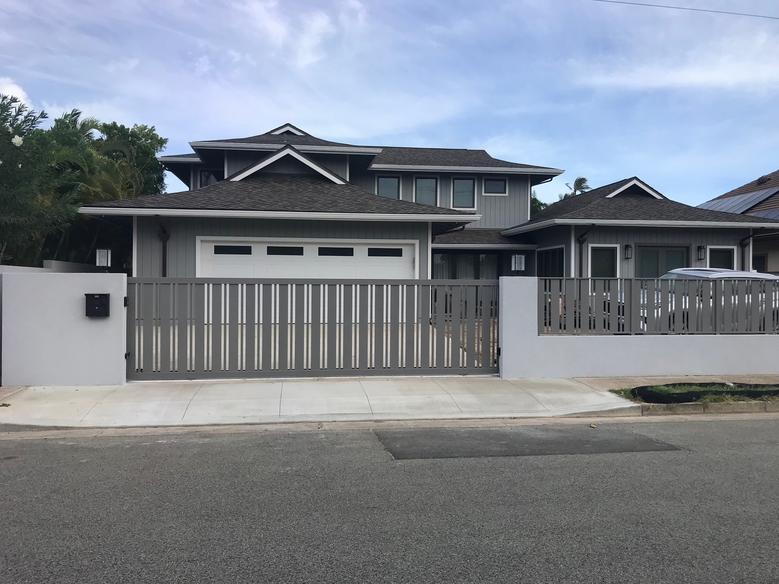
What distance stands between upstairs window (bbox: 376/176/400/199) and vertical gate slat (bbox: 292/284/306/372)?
44.5ft

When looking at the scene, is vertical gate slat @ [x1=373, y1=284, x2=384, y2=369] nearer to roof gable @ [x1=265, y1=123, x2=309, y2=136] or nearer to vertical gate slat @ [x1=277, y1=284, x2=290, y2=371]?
vertical gate slat @ [x1=277, y1=284, x2=290, y2=371]

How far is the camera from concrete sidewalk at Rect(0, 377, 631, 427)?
8.31m

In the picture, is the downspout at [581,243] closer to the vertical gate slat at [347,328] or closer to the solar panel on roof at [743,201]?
the vertical gate slat at [347,328]

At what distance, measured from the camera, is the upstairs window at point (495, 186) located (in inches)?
947

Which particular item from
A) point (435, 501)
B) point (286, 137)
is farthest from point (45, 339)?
point (286, 137)

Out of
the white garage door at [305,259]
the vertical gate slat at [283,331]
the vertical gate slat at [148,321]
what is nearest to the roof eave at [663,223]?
the white garage door at [305,259]

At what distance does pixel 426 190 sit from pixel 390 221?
8377 millimetres

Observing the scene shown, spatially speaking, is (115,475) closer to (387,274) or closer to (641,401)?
(641,401)

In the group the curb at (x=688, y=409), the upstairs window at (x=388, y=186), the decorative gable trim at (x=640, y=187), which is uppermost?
the upstairs window at (x=388, y=186)

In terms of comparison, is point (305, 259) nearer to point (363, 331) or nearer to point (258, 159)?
point (363, 331)

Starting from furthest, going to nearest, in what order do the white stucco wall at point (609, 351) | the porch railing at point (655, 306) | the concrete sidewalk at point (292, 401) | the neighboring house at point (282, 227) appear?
the neighboring house at point (282, 227) < the porch railing at point (655, 306) < the white stucco wall at point (609, 351) < the concrete sidewalk at point (292, 401)

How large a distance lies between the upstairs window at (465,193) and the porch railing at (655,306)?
1297 centimetres

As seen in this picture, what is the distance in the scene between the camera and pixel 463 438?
7.59 metres

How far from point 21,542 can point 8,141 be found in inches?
405
